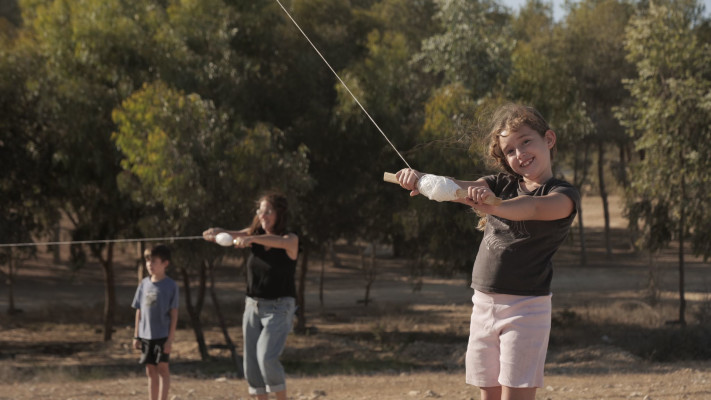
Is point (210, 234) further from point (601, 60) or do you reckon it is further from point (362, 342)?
point (601, 60)

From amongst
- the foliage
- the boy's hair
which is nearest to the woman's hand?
the boy's hair

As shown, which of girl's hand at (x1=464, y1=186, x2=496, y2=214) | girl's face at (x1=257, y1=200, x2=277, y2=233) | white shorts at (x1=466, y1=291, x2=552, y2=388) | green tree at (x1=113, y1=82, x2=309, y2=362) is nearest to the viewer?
girl's hand at (x1=464, y1=186, x2=496, y2=214)

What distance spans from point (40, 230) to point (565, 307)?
1296cm

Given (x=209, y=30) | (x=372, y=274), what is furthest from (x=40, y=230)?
(x=372, y=274)

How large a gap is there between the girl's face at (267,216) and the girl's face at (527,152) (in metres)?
3.00

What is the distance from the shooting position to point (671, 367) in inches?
488

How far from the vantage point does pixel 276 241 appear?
605 centimetres

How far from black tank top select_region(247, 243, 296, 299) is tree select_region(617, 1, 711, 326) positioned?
12.4 metres

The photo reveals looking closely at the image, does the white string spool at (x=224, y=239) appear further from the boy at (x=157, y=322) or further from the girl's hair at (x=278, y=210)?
the boy at (x=157, y=322)

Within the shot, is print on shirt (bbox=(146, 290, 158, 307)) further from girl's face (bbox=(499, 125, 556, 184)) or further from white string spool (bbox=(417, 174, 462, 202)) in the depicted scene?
white string spool (bbox=(417, 174, 462, 202))

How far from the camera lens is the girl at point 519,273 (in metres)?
3.29

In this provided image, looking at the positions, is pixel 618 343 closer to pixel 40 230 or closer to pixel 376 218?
pixel 376 218

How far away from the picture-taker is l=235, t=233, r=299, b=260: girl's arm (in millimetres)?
5996

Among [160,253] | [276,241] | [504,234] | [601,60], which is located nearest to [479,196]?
[504,234]
